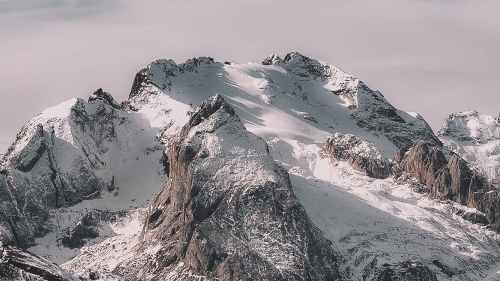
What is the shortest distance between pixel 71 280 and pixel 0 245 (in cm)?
922

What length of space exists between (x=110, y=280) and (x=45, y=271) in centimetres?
1794

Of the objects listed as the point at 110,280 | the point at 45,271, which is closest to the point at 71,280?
the point at 45,271

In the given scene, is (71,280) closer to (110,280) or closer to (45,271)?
(45,271)

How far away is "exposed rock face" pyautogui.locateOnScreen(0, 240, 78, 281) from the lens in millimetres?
155000

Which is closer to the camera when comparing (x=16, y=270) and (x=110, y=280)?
(x=16, y=270)

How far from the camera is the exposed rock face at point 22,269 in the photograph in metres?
155

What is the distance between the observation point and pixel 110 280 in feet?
570

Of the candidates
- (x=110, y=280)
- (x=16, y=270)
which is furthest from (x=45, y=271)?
(x=110, y=280)

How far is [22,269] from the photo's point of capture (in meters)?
156

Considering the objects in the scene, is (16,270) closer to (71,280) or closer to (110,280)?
(71,280)

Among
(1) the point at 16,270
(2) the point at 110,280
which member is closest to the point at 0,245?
(1) the point at 16,270

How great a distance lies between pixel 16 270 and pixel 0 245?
4474mm

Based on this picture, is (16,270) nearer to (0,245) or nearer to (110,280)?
(0,245)

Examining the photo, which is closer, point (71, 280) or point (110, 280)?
point (71, 280)
